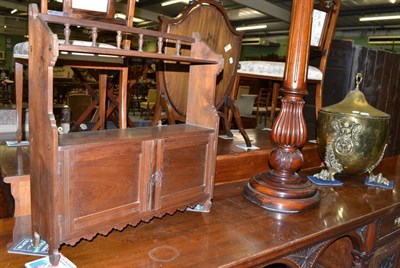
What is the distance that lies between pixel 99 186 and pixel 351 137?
4.38 feet

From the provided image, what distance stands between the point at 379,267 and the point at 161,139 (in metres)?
1.44

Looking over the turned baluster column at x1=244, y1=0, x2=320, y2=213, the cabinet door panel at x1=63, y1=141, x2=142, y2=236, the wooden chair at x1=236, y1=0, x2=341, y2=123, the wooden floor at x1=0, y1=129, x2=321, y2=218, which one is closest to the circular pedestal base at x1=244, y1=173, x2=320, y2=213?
the turned baluster column at x1=244, y1=0, x2=320, y2=213

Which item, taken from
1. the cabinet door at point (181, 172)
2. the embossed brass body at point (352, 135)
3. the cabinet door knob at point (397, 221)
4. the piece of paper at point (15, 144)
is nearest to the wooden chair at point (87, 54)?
the piece of paper at point (15, 144)

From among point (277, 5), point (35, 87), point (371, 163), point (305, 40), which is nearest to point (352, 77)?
point (371, 163)

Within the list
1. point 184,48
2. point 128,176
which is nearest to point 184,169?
point 128,176

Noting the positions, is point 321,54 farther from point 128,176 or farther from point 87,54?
point 128,176

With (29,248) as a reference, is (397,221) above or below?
below

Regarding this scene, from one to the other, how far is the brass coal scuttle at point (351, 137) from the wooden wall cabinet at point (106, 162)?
2.69 ft

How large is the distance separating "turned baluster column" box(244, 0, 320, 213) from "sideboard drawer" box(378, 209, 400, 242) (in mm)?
444

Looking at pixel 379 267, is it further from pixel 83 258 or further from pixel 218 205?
pixel 83 258

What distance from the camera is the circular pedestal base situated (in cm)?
157

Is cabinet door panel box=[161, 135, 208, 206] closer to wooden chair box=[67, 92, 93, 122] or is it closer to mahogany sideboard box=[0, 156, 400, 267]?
mahogany sideboard box=[0, 156, 400, 267]

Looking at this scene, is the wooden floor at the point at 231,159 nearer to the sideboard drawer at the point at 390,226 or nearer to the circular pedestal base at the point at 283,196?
the circular pedestal base at the point at 283,196

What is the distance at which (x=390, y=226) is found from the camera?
1.83 meters
